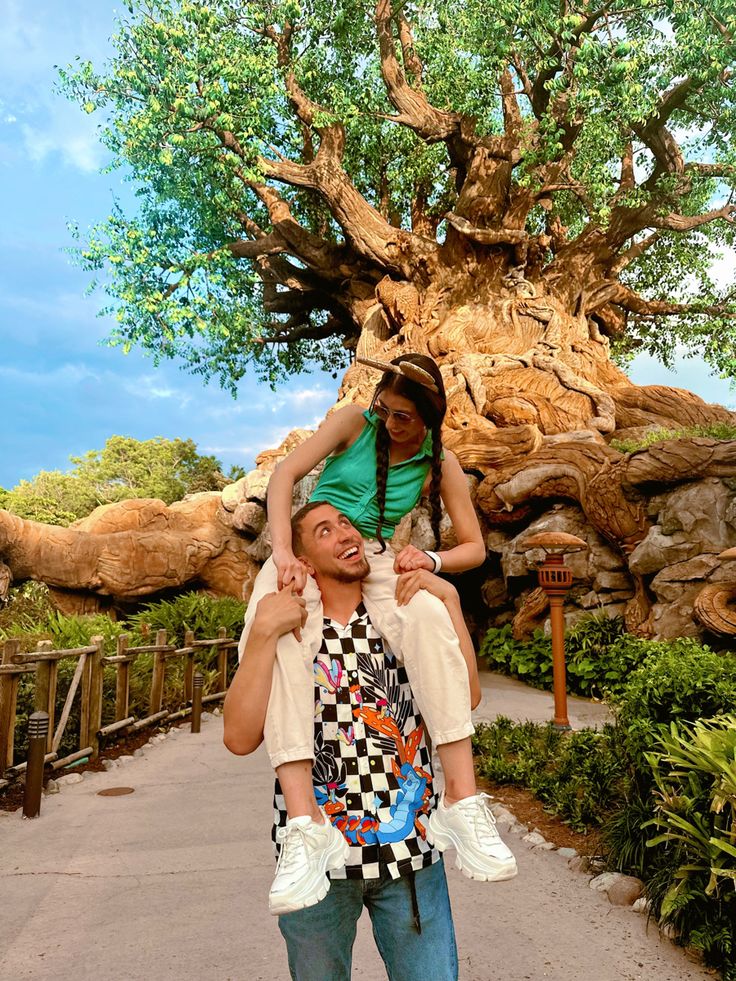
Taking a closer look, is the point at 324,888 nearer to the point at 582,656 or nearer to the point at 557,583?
the point at 557,583

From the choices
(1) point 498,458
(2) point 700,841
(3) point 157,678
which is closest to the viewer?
(2) point 700,841

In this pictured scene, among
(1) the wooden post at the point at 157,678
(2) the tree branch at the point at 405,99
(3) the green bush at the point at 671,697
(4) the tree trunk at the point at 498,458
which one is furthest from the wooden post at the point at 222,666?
(2) the tree branch at the point at 405,99

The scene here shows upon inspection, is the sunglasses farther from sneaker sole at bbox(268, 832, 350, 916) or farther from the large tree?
the large tree

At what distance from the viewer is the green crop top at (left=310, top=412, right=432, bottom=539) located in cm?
191

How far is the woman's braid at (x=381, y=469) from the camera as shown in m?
1.90

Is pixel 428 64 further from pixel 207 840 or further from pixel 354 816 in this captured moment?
Result: pixel 354 816

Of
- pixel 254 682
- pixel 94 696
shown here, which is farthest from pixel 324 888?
pixel 94 696

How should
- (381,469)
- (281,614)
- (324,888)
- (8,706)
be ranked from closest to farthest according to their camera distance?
(324,888)
(281,614)
(381,469)
(8,706)

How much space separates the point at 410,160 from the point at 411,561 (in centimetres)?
2045

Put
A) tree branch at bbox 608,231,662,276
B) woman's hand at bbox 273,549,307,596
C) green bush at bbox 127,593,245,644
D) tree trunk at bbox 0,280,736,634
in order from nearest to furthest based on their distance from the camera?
1. woman's hand at bbox 273,549,307,596
2. tree trunk at bbox 0,280,736,634
3. green bush at bbox 127,593,245,644
4. tree branch at bbox 608,231,662,276

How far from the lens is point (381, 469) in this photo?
190 cm

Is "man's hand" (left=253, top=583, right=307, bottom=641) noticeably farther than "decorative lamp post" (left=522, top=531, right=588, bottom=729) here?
No

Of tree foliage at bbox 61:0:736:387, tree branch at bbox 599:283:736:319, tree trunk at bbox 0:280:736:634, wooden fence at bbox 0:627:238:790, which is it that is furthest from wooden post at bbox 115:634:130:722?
tree branch at bbox 599:283:736:319

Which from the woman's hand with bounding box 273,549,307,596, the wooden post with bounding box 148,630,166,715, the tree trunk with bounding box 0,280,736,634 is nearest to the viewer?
the woman's hand with bounding box 273,549,307,596
